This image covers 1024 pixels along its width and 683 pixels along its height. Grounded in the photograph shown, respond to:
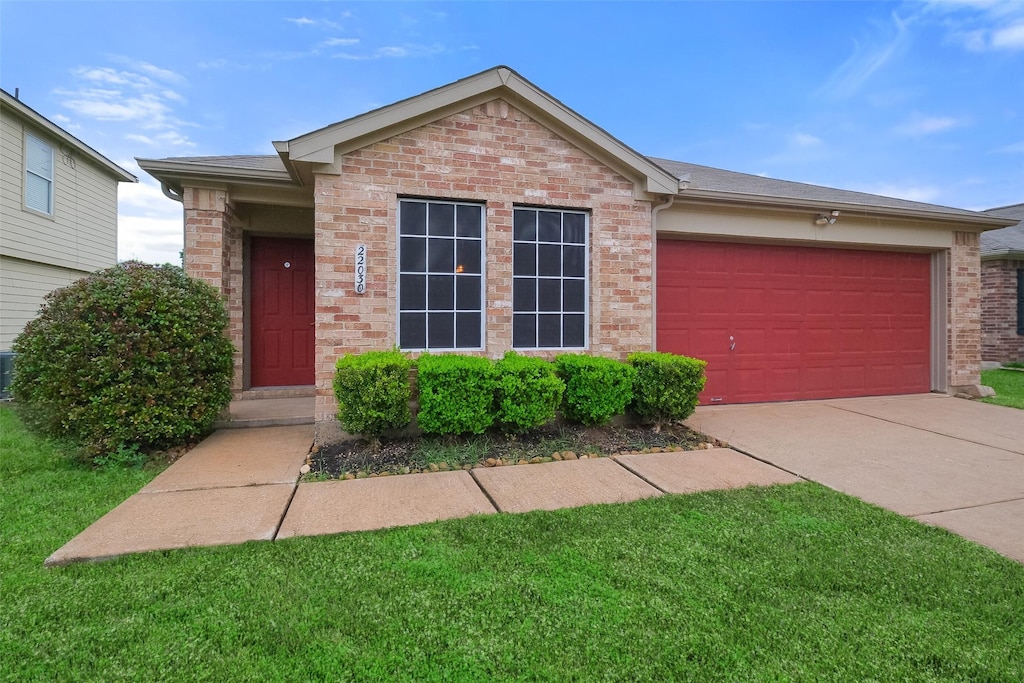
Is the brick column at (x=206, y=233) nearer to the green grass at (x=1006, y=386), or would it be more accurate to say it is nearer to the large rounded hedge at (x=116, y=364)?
the large rounded hedge at (x=116, y=364)

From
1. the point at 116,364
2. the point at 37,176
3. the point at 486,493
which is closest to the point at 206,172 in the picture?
the point at 116,364

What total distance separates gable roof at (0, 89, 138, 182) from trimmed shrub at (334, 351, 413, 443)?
30.6 feet

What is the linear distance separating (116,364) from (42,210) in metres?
8.68

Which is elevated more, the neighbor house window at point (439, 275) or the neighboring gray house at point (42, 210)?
the neighboring gray house at point (42, 210)

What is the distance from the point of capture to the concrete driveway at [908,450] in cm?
356

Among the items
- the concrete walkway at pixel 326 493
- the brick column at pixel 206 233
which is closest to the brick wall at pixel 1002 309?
the concrete walkway at pixel 326 493

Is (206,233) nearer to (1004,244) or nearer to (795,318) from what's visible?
(795,318)

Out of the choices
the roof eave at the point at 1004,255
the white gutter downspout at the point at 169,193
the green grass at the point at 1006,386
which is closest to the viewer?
the white gutter downspout at the point at 169,193

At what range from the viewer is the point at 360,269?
17.7 ft

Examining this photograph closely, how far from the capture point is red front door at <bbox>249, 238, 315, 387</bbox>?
7.63 m

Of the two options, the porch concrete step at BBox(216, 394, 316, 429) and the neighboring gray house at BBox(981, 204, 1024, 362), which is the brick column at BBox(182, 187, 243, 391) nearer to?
the porch concrete step at BBox(216, 394, 316, 429)

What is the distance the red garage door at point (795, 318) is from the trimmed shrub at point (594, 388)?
6.13ft

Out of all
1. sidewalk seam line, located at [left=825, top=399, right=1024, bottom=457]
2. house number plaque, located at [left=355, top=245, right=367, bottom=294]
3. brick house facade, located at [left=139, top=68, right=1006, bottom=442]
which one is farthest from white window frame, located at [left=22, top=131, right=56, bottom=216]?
sidewalk seam line, located at [left=825, top=399, right=1024, bottom=457]

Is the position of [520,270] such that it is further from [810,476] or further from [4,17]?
[4,17]
